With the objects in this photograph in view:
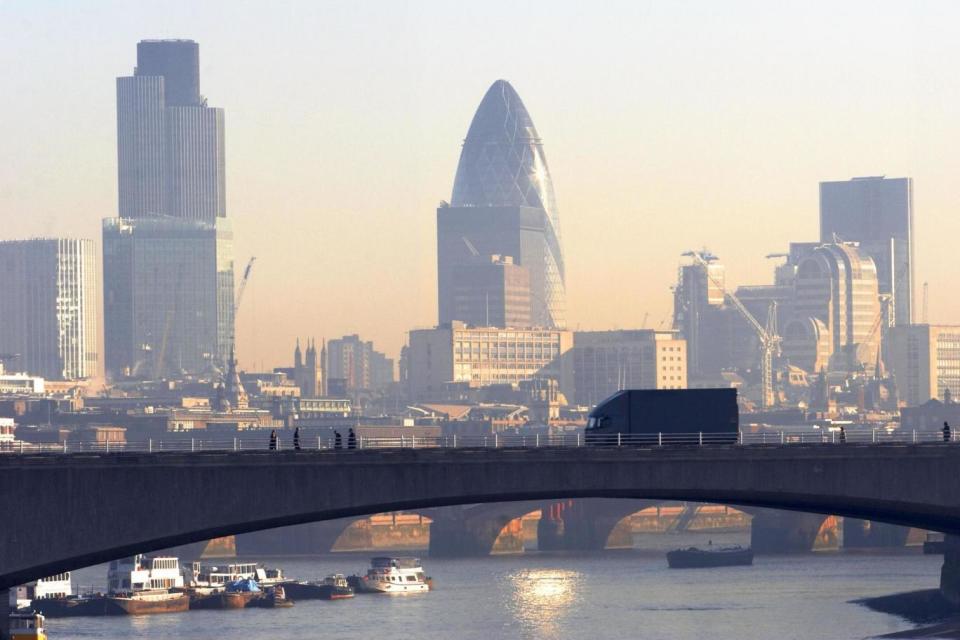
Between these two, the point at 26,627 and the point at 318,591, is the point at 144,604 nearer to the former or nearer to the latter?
the point at 318,591

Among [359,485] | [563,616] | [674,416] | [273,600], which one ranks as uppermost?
[674,416]

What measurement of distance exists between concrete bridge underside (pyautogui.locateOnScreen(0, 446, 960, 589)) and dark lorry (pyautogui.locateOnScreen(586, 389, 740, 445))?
7.51m

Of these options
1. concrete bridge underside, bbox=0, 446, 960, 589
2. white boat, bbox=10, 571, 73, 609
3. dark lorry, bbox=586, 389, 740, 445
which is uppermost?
dark lorry, bbox=586, 389, 740, 445

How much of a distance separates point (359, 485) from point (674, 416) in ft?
75.2

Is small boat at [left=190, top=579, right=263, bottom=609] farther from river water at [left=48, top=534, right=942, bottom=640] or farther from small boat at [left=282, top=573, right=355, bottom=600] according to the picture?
river water at [left=48, top=534, right=942, bottom=640]

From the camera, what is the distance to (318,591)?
194500 mm

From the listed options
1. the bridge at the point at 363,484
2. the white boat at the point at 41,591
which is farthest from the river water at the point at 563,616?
the bridge at the point at 363,484

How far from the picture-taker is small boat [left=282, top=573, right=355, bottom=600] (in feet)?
632

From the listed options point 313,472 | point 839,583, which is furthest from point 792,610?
point 313,472

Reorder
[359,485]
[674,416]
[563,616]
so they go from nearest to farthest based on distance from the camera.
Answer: [359,485], [674,416], [563,616]

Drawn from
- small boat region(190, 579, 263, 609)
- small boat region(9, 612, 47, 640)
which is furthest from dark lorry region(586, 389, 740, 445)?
small boat region(190, 579, 263, 609)

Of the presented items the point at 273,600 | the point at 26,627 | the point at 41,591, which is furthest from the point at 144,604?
the point at 26,627

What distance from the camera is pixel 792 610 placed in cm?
16762

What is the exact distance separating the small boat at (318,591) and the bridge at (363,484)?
84158mm
